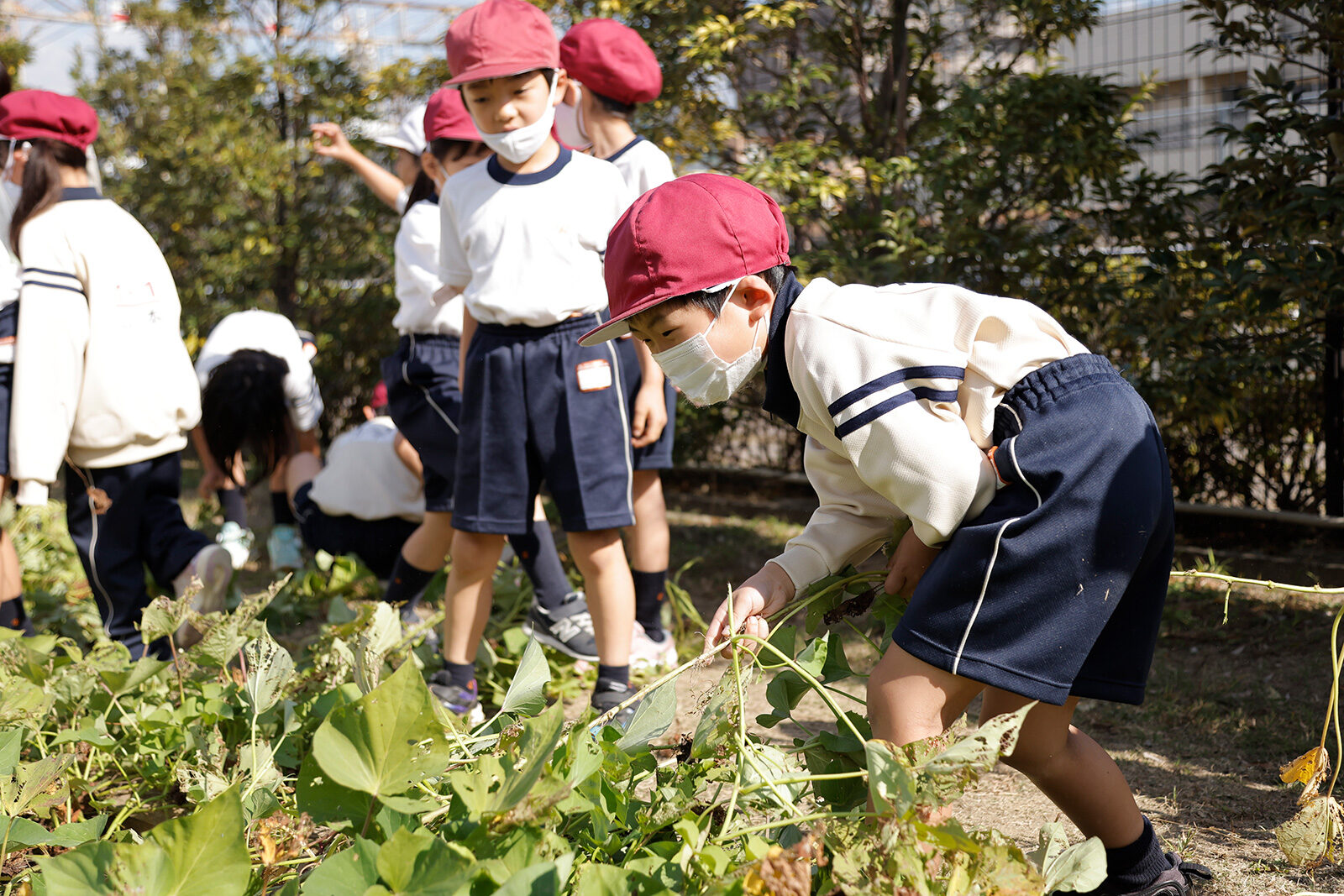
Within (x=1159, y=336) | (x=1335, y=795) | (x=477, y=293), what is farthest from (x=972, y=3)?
(x=1335, y=795)

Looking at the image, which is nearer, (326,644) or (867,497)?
(867,497)

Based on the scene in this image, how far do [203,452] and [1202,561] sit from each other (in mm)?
4038

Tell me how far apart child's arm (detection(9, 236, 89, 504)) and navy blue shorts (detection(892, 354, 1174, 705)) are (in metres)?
2.44

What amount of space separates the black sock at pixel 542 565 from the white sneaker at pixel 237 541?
1.79 meters

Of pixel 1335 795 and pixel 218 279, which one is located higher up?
pixel 218 279

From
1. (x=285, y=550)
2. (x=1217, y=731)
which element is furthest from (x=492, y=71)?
(x=285, y=550)

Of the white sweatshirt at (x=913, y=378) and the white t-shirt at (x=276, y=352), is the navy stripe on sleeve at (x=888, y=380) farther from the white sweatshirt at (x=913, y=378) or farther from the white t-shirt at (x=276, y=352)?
the white t-shirt at (x=276, y=352)

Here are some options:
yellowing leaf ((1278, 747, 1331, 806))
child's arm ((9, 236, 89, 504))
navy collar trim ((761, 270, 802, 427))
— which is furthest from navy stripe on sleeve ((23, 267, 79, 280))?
yellowing leaf ((1278, 747, 1331, 806))

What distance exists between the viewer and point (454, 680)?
2602mm

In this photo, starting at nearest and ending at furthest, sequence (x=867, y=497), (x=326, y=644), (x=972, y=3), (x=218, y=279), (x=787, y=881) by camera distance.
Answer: (x=787, y=881), (x=867, y=497), (x=326, y=644), (x=972, y=3), (x=218, y=279)

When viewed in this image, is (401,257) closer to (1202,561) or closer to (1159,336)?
(1159,336)

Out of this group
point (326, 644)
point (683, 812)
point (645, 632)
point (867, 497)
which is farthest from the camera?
point (645, 632)

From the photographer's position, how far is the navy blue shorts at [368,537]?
3.98 meters

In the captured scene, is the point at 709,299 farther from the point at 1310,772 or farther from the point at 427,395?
the point at 427,395
